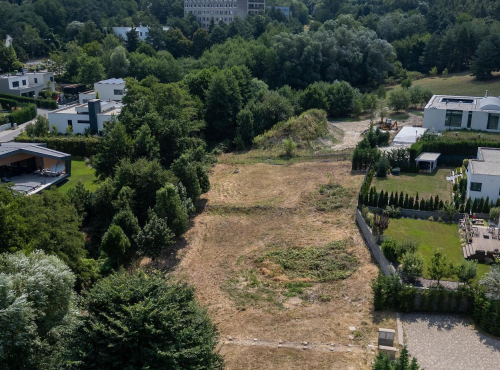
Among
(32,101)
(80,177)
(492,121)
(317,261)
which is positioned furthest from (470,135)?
(32,101)

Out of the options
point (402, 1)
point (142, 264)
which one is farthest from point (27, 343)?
point (402, 1)

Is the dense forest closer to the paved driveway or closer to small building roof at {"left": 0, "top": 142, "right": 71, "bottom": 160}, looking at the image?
small building roof at {"left": 0, "top": 142, "right": 71, "bottom": 160}

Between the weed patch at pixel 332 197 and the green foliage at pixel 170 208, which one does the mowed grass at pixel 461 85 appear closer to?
the weed patch at pixel 332 197

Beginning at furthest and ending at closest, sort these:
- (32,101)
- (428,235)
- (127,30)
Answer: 1. (127,30)
2. (32,101)
3. (428,235)

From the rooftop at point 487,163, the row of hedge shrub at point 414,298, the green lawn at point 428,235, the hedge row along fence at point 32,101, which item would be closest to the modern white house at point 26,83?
the hedge row along fence at point 32,101

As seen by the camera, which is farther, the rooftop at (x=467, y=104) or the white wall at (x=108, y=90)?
the white wall at (x=108, y=90)

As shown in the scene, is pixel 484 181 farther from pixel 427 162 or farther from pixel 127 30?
pixel 127 30
